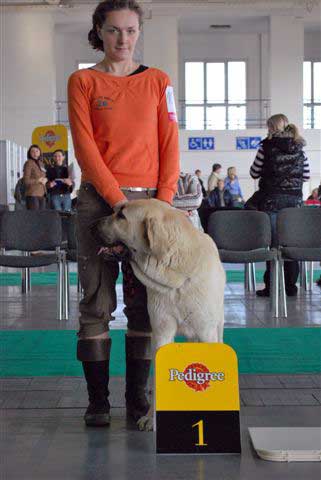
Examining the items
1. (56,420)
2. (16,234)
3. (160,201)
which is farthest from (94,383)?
(16,234)

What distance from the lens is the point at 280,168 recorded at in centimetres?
642

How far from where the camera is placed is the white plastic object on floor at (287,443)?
2.64 meters

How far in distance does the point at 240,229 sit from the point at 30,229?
1.86 metres

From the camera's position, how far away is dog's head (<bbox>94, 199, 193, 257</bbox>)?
269 centimetres

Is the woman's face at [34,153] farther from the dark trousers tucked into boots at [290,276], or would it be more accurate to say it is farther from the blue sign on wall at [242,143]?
the blue sign on wall at [242,143]

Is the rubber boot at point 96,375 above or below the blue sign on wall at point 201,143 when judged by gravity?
below

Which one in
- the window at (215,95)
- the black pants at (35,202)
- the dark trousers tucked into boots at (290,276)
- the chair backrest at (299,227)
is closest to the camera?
the chair backrest at (299,227)

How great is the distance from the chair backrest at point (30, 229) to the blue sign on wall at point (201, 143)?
567 inches

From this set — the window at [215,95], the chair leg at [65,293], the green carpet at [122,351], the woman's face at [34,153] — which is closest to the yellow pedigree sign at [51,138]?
the woman's face at [34,153]

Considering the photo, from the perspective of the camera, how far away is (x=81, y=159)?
2.89 m

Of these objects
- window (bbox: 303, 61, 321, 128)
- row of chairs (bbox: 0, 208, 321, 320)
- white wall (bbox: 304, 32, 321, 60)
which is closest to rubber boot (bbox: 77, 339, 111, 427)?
row of chairs (bbox: 0, 208, 321, 320)

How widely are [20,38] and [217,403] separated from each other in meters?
18.2

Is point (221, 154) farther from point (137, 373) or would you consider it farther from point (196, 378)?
point (196, 378)

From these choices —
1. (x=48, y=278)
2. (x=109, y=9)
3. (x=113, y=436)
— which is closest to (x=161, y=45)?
(x=48, y=278)
